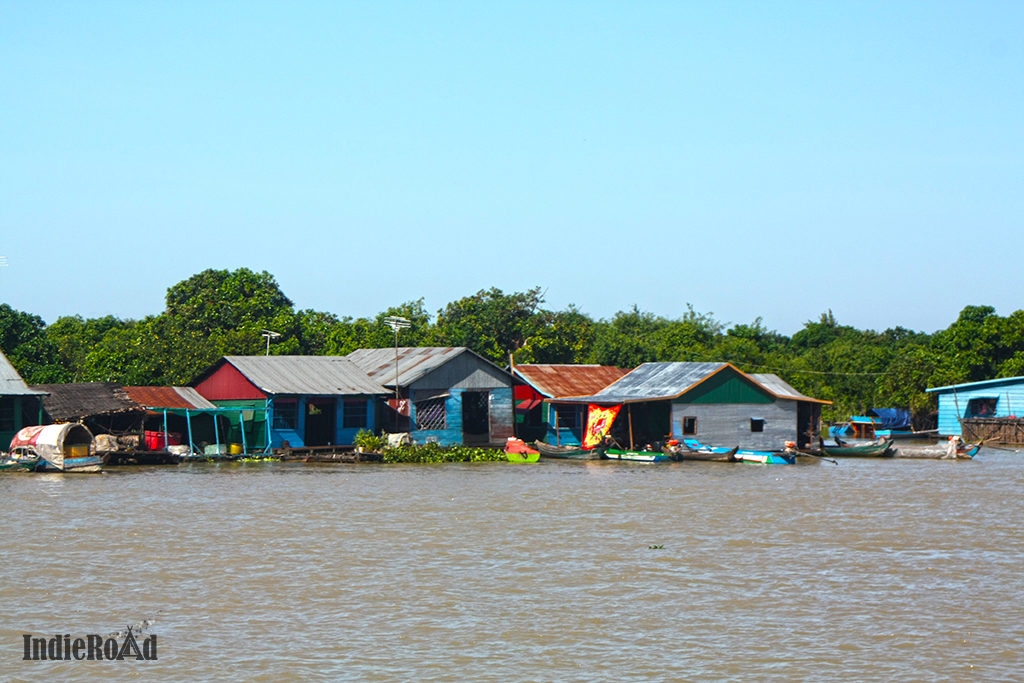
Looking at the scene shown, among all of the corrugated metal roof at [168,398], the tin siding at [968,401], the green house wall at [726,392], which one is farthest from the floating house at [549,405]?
the tin siding at [968,401]

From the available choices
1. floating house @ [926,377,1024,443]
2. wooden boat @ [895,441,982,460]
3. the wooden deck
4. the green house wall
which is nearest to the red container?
the wooden deck

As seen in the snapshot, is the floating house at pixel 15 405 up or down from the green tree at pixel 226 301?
down

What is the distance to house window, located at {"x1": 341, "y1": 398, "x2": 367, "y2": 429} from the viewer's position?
3759 cm

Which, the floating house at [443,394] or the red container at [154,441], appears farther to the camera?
the floating house at [443,394]

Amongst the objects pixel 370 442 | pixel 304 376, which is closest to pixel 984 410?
pixel 370 442

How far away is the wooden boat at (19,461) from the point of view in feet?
95.3

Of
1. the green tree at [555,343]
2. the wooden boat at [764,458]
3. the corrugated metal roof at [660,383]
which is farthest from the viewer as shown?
the green tree at [555,343]

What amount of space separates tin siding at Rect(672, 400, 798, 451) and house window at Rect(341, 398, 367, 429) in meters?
9.97

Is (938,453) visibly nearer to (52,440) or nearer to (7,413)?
(52,440)

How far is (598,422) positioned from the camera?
38031 mm

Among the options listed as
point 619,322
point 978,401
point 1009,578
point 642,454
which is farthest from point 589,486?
point 619,322

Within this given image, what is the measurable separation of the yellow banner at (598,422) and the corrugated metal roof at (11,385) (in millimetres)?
16582

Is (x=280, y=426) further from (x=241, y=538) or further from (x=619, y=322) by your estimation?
(x=619, y=322)

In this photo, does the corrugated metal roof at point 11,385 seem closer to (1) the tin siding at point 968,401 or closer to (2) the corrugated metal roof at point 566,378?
(2) the corrugated metal roof at point 566,378
